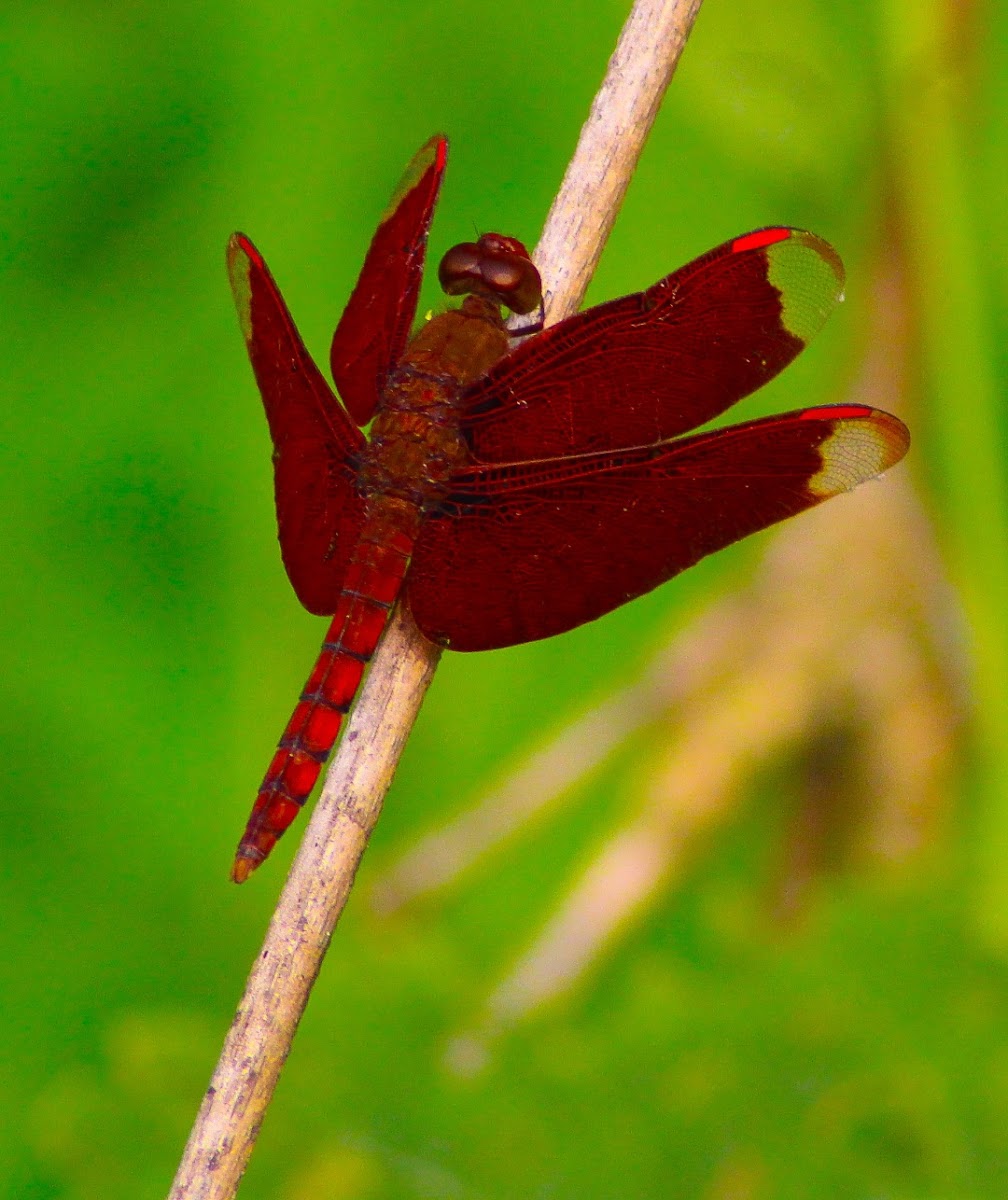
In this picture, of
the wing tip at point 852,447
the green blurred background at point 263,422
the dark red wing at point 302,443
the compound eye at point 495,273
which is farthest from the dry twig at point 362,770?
the green blurred background at point 263,422

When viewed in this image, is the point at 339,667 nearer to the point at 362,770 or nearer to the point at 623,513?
the point at 362,770

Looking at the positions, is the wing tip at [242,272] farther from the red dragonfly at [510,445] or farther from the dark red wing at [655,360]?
the dark red wing at [655,360]

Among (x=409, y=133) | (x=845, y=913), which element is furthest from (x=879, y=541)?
(x=409, y=133)

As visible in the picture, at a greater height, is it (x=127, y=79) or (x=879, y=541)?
(x=127, y=79)

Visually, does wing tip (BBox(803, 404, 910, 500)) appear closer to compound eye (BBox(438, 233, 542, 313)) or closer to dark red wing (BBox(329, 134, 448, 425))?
compound eye (BBox(438, 233, 542, 313))

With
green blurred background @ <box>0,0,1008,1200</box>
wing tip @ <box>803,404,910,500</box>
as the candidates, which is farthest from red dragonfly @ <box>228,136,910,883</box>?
green blurred background @ <box>0,0,1008,1200</box>

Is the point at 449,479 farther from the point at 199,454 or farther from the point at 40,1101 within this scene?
the point at 40,1101
